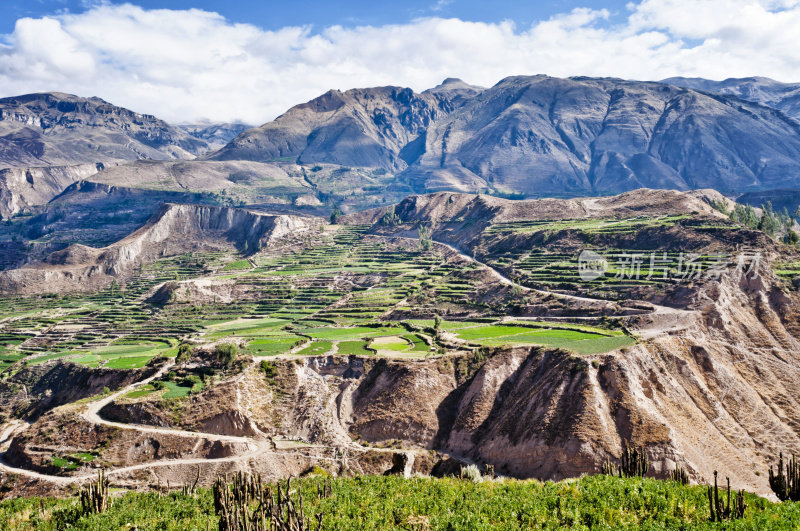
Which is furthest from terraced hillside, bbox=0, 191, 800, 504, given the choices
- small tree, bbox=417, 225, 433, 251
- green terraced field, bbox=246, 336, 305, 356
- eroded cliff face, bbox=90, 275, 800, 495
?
small tree, bbox=417, 225, 433, 251

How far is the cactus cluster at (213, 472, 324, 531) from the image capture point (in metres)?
23.9

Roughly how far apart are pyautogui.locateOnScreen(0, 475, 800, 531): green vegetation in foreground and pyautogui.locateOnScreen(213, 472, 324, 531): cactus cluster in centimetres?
194

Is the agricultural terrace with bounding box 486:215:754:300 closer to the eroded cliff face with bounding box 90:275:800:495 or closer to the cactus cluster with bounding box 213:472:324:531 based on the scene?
the eroded cliff face with bounding box 90:275:800:495

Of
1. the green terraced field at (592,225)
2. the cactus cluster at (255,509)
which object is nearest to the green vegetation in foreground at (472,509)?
the cactus cluster at (255,509)

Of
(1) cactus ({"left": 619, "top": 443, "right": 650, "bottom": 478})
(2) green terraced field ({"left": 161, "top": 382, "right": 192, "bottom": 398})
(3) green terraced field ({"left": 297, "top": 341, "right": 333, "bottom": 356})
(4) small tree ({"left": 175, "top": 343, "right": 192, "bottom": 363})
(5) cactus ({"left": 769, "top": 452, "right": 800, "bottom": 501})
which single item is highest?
(5) cactus ({"left": 769, "top": 452, "right": 800, "bottom": 501})

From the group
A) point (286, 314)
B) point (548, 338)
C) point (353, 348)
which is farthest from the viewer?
point (286, 314)

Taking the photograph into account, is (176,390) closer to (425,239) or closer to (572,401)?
(572,401)

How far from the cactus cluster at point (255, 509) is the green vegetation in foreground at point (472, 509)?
1.94 meters

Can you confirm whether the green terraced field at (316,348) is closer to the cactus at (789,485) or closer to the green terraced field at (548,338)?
the green terraced field at (548,338)

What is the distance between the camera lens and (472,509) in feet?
121

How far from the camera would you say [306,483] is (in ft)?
164

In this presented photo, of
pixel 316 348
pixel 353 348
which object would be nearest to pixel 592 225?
pixel 353 348

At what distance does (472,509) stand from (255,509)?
14.8 m

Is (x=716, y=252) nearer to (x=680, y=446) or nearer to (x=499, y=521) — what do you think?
(x=680, y=446)
